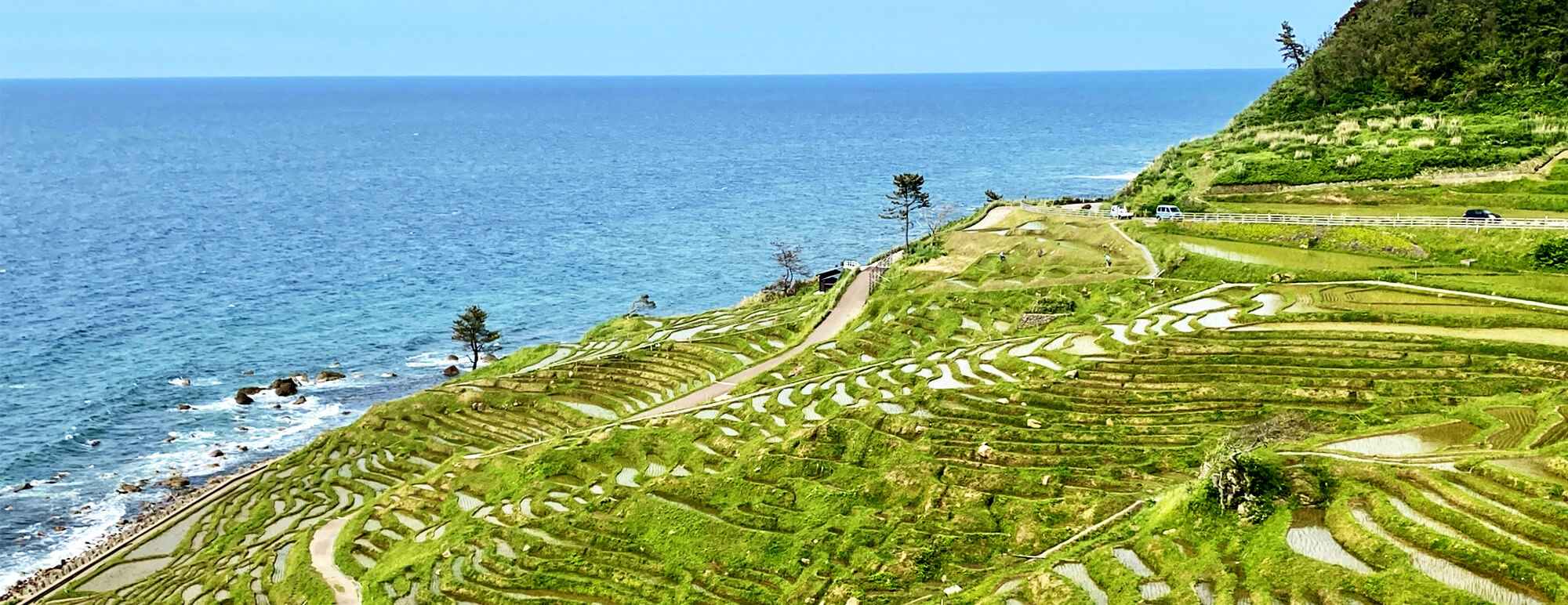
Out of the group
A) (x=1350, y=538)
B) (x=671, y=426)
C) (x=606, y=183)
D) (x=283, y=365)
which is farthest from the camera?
(x=606, y=183)

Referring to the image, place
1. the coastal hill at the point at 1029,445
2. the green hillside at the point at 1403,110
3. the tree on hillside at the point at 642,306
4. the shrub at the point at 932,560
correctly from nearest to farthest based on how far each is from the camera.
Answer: the coastal hill at the point at 1029,445
the shrub at the point at 932,560
the green hillside at the point at 1403,110
the tree on hillside at the point at 642,306

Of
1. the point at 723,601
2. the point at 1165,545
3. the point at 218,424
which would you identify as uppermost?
the point at 1165,545

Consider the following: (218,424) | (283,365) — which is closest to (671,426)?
(218,424)

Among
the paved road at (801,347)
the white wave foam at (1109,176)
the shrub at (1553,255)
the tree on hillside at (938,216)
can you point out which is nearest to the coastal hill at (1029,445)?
the shrub at (1553,255)

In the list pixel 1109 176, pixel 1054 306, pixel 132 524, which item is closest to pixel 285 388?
pixel 132 524

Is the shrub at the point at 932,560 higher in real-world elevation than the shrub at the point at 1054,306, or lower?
lower

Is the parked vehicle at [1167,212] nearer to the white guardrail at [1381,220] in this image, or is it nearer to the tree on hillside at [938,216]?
the white guardrail at [1381,220]

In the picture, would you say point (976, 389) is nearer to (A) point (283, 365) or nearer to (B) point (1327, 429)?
(B) point (1327, 429)
